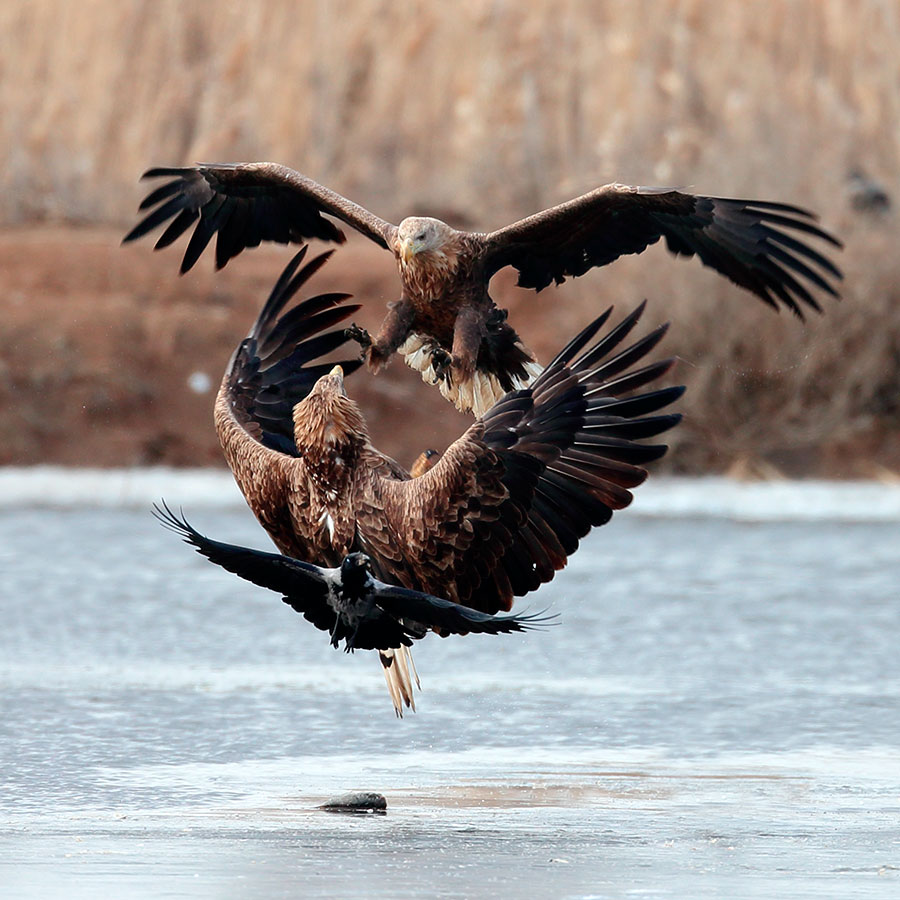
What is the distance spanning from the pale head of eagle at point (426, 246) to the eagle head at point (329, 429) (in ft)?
3.64

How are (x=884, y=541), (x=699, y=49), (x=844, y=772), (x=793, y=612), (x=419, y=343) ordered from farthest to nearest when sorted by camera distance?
1. (x=699, y=49)
2. (x=884, y=541)
3. (x=793, y=612)
4. (x=419, y=343)
5. (x=844, y=772)

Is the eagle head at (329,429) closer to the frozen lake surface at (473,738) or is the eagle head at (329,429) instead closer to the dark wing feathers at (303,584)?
the dark wing feathers at (303,584)

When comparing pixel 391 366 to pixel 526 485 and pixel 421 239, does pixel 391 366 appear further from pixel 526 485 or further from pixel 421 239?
pixel 526 485

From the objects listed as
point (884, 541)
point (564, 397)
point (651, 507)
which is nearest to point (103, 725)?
point (564, 397)

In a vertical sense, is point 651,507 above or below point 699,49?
below

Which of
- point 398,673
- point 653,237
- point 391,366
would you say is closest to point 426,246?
point 653,237

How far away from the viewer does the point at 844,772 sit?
7926 millimetres

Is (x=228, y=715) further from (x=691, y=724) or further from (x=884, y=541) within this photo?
(x=884, y=541)

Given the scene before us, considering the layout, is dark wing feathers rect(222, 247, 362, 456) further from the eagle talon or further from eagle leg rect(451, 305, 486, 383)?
eagle leg rect(451, 305, 486, 383)

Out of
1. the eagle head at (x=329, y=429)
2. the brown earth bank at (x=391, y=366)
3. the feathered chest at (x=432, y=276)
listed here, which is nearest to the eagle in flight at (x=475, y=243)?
the feathered chest at (x=432, y=276)

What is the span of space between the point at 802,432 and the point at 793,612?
784cm

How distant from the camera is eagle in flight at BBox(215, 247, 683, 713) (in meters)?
7.09

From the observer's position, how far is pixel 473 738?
872 centimetres

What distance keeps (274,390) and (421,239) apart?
2.88 feet
